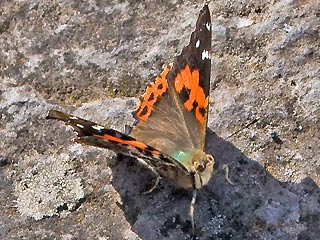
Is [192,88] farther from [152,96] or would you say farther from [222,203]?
[222,203]

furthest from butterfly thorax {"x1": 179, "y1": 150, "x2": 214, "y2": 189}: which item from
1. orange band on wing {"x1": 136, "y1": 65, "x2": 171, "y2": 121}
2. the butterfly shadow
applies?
orange band on wing {"x1": 136, "y1": 65, "x2": 171, "y2": 121}

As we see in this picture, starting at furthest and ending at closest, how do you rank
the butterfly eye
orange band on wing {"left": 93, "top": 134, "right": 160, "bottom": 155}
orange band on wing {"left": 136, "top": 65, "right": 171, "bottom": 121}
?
1. orange band on wing {"left": 136, "top": 65, "right": 171, "bottom": 121}
2. the butterfly eye
3. orange band on wing {"left": 93, "top": 134, "right": 160, "bottom": 155}

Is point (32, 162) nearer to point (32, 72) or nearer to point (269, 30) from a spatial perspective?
point (32, 72)

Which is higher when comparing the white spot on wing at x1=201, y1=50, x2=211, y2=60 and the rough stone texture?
the white spot on wing at x1=201, y1=50, x2=211, y2=60

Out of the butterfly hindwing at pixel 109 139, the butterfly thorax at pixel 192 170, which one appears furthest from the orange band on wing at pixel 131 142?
the butterfly thorax at pixel 192 170

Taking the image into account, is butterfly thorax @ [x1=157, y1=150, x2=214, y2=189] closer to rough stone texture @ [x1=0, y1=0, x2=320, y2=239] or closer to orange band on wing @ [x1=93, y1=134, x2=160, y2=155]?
rough stone texture @ [x1=0, y1=0, x2=320, y2=239]

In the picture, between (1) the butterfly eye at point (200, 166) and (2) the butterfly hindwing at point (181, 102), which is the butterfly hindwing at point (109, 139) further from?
(2) the butterfly hindwing at point (181, 102)
